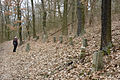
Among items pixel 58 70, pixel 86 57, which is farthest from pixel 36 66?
pixel 86 57

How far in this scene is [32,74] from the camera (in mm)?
7219

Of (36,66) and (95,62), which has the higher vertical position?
(95,62)

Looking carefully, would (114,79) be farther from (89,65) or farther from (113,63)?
(89,65)

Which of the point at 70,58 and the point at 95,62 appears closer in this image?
the point at 95,62

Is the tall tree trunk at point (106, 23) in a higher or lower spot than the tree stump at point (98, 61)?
higher

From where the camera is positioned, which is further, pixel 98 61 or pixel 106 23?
pixel 106 23

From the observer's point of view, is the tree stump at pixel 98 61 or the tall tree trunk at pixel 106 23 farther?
the tall tree trunk at pixel 106 23

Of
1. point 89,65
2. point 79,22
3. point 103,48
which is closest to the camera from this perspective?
point 89,65

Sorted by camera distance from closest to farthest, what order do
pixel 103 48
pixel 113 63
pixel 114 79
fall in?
pixel 114 79
pixel 113 63
pixel 103 48

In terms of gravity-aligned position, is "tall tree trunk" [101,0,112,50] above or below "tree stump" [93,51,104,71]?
above

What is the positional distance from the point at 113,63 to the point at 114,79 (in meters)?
0.96

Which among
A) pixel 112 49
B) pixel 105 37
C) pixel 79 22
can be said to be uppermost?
pixel 79 22

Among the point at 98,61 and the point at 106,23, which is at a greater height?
the point at 106,23

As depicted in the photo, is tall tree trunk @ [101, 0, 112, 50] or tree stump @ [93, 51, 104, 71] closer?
tree stump @ [93, 51, 104, 71]
